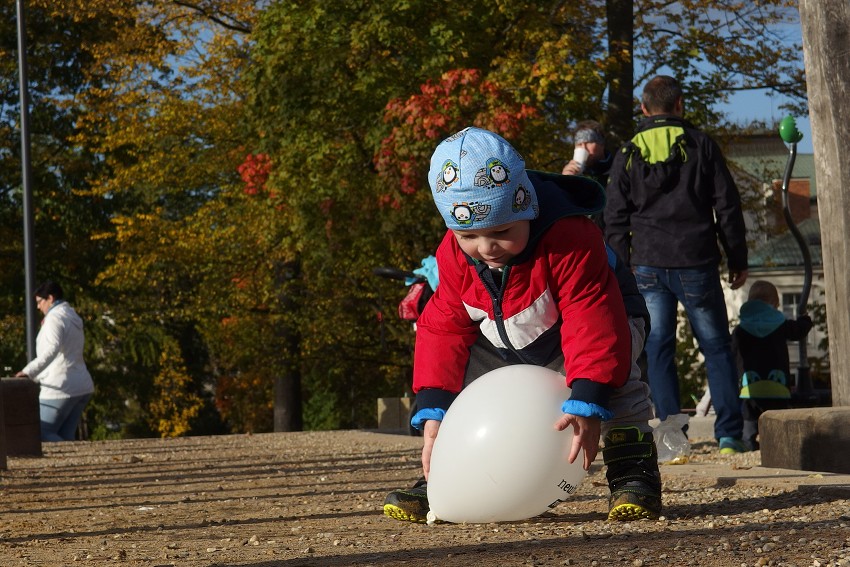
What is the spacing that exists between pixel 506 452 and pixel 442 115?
1353cm

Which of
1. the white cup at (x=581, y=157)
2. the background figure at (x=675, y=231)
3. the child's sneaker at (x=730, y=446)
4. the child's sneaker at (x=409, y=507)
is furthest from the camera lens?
the white cup at (x=581, y=157)

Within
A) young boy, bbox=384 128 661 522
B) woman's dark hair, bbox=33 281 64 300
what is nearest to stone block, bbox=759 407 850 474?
young boy, bbox=384 128 661 522

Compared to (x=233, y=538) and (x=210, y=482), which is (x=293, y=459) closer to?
(x=210, y=482)

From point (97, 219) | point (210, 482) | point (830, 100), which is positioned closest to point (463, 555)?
point (830, 100)

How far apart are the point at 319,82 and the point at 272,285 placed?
9205 mm

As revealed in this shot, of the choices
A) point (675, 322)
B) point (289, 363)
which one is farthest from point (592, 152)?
point (289, 363)

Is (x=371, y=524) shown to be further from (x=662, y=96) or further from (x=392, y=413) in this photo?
(x=392, y=413)

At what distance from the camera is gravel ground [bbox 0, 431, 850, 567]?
4.16 m

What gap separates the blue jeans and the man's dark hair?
98cm

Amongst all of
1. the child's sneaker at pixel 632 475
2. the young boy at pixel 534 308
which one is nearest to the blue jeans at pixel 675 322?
the young boy at pixel 534 308

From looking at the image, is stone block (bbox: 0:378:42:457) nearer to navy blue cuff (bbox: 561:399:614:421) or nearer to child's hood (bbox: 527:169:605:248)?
child's hood (bbox: 527:169:605:248)

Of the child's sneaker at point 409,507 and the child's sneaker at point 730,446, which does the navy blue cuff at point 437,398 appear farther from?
the child's sneaker at point 730,446

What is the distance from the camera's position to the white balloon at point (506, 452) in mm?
4672

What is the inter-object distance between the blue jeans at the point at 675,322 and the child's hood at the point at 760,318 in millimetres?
1473
